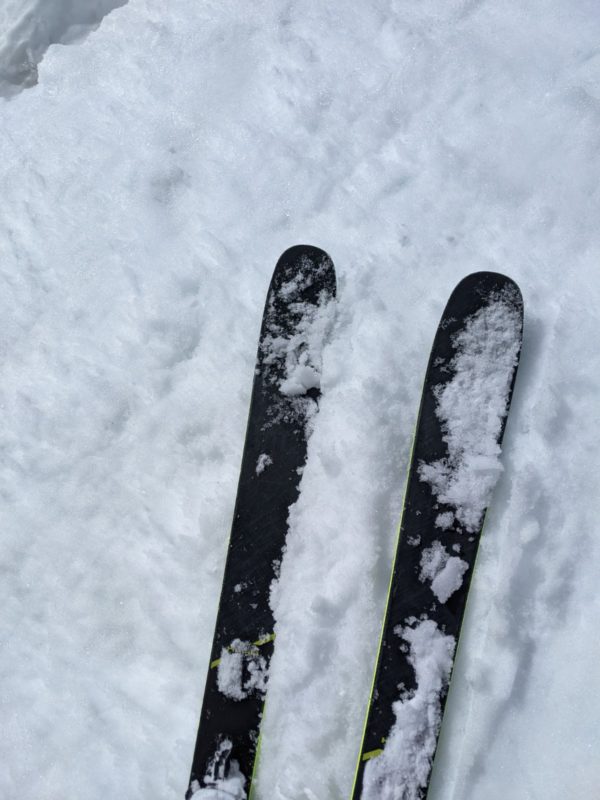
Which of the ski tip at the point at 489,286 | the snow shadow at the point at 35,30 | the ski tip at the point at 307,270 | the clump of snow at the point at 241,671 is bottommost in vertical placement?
the clump of snow at the point at 241,671

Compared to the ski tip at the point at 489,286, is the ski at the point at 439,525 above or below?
below

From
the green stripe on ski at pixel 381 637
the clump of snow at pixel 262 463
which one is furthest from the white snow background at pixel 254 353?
the clump of snow at pixel 262 463

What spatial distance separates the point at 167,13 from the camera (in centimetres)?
261

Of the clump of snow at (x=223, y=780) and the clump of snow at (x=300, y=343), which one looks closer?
the clump of snow at (x=223, y=780)

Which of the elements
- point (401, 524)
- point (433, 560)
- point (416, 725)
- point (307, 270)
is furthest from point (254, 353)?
point (416, 725)

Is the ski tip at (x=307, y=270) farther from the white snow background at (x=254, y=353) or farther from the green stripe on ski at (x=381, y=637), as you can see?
the green stripe on ski at (x=381, y=637)

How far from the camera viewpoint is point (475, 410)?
6.70ft

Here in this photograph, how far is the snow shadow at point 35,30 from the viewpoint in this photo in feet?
9.17

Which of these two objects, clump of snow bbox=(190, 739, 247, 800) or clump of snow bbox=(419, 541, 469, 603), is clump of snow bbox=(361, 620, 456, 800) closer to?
clump of snow bbox=(419, 541, 469, 603)

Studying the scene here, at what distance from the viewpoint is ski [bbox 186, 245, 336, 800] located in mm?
1891

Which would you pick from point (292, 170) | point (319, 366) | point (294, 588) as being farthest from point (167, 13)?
point (294, 588)

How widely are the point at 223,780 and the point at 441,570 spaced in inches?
36.7

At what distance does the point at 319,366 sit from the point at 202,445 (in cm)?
51

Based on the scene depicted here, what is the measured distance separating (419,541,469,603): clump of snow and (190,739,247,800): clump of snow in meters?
0.80
